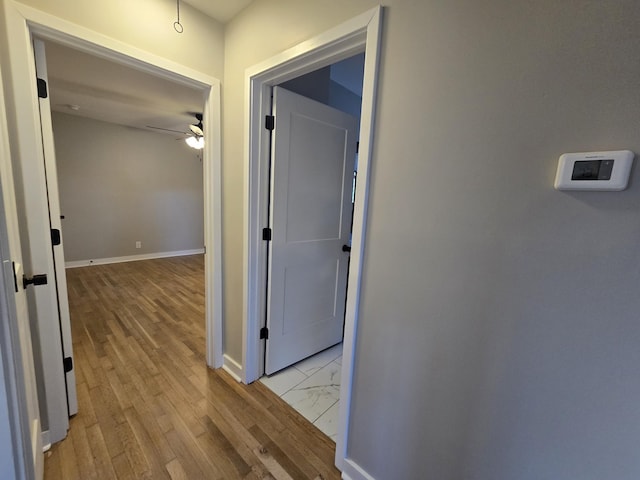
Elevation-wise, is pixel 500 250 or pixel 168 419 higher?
pixel 500 250

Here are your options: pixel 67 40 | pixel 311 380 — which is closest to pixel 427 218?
pixel 311 380

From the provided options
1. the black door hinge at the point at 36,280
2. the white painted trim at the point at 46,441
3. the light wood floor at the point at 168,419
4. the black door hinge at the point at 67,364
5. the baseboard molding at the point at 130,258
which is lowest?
the light wood floor at the point at 168,419

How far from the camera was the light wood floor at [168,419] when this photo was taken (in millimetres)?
1338

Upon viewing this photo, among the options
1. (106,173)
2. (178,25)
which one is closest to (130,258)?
(106,173)

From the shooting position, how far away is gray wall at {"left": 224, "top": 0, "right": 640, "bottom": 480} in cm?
69

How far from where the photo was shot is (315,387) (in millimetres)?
1954

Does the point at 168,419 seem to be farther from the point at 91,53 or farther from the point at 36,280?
the point at 91,53

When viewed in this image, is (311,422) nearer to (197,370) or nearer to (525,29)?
(197,370)

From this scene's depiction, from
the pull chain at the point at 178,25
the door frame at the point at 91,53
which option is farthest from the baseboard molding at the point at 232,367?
the pull chain at the point at 178,25

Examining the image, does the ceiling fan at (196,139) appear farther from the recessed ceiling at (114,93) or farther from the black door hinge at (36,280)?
the black door hinge at (36,280)

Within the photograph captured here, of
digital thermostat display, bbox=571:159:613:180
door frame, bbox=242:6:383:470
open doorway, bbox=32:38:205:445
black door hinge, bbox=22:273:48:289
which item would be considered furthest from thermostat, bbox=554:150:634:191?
open doorway, bbox=32:38:205:445

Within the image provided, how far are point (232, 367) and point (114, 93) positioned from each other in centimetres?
341

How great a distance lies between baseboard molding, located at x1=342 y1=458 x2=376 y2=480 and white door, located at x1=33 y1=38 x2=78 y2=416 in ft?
5.27

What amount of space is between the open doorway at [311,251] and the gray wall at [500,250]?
2.18ft
